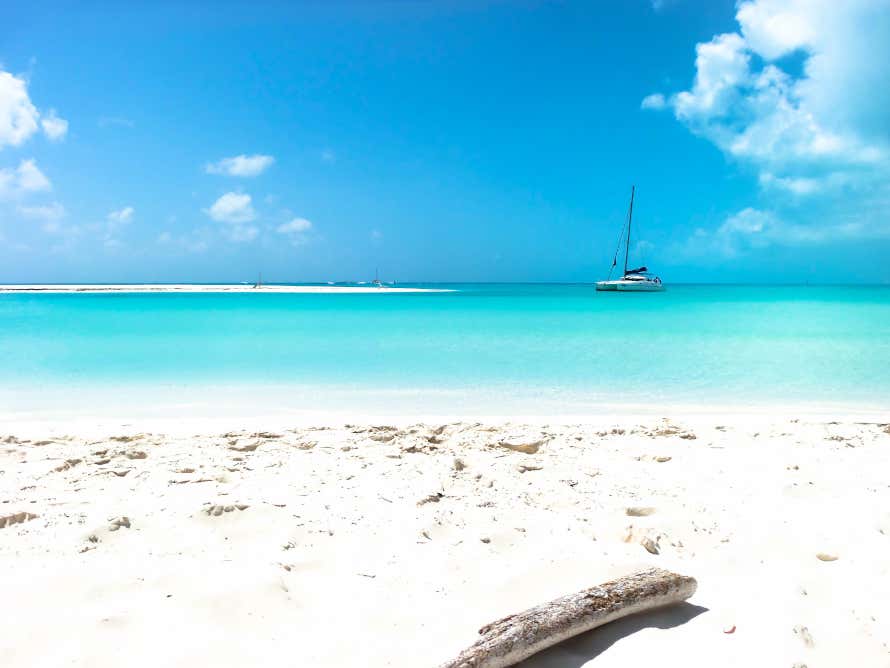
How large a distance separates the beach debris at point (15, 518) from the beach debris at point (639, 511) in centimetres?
368

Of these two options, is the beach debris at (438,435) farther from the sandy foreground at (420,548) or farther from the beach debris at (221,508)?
the beach debris at (221,508)

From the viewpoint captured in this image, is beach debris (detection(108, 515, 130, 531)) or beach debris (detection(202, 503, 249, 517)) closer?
beach debris (detection(108, 515, 130, 531))

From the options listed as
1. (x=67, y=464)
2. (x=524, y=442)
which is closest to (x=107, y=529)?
(x=67, y=464)

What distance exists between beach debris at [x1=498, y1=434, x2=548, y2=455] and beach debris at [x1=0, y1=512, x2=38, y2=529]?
11.6 ft

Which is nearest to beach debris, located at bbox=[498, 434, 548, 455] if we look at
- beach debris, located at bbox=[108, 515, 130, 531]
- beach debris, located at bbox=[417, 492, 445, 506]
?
beach debris, located at bbox=[417, 492, 445, 506]

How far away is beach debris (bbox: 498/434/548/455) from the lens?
5062mm

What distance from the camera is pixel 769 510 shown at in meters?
3.60

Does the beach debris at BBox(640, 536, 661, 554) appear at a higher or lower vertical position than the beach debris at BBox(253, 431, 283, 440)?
higher

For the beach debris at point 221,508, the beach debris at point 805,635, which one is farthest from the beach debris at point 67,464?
the beach debris at point 805,635

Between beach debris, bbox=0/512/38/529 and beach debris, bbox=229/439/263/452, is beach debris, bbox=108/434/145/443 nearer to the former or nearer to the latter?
beach debris, bbox=229/439/263/452

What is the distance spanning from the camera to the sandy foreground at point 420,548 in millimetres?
2246

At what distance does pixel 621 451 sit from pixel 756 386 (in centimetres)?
582

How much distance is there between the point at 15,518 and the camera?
3291mm

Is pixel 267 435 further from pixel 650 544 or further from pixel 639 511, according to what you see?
pixel 650 544
